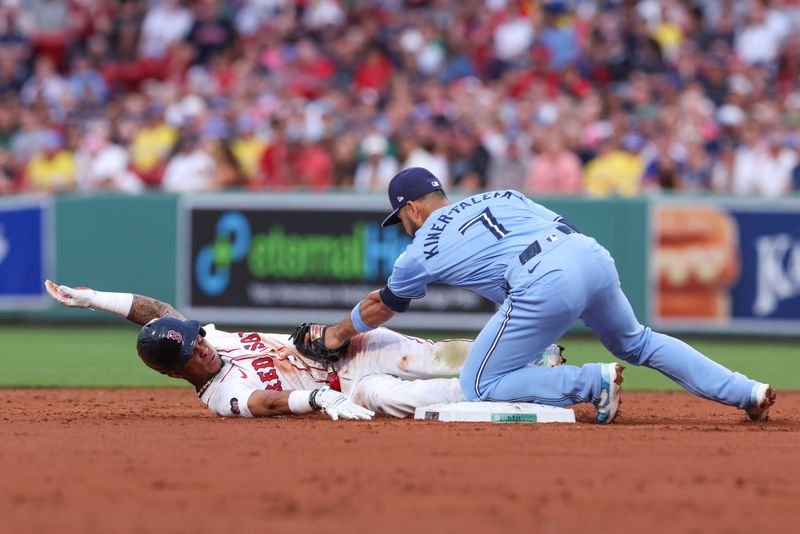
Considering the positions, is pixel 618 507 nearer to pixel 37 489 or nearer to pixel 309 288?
pixel 37 489

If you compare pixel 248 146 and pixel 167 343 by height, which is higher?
pixel 248 146

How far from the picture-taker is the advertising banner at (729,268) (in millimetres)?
15938

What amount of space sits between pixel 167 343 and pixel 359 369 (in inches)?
52.0

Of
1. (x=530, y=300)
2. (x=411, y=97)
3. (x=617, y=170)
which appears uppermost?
(x=411, y=97)

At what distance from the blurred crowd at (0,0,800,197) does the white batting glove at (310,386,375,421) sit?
30.6ft

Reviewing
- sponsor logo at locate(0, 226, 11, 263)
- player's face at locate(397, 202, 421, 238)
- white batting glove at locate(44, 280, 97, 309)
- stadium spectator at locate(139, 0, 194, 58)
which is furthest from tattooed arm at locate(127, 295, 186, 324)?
stadium spectator at locate(139, 0, 194, 58)

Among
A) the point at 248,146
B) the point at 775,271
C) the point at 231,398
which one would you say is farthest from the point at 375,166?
the point at 231,398

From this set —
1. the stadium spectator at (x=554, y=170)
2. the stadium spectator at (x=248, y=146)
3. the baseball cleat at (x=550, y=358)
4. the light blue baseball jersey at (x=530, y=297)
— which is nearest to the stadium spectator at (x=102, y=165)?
the stadium spectator at (x=248, y=146)

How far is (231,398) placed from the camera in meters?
8.50

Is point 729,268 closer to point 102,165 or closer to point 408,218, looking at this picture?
point 408,218

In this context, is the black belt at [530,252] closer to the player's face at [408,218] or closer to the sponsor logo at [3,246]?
the player's face at [408,218]

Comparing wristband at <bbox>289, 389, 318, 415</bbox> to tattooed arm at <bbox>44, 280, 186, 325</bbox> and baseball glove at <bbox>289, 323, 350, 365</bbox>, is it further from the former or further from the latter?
tattooed arm at <bbox>44, 280, 186, 325</bbox>

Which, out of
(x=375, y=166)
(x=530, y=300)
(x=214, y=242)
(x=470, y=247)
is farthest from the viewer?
(x=375, y=166)

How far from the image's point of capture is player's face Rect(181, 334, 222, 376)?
834 cm
